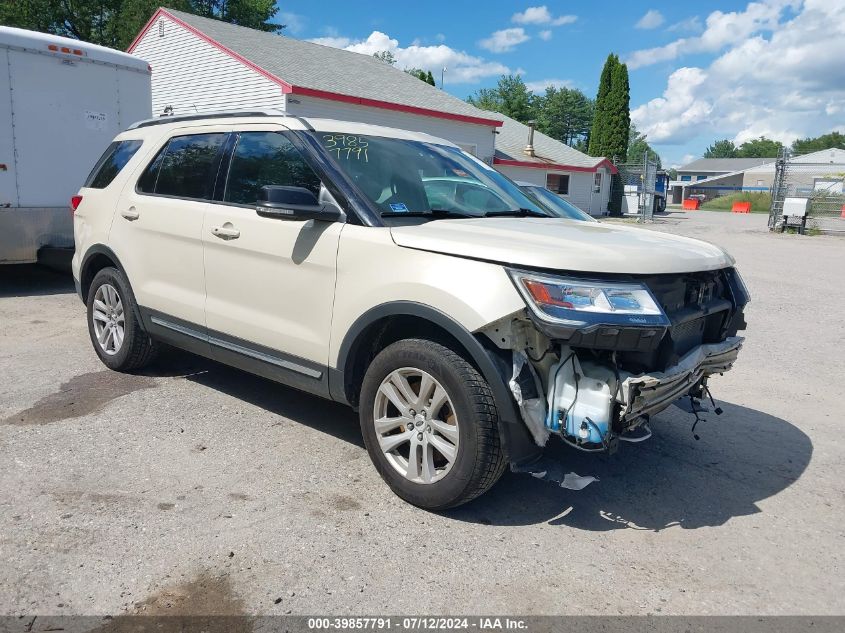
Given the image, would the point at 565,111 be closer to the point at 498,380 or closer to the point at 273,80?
the point at 273,80

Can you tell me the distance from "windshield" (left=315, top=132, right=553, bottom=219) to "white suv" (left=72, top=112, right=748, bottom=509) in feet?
0.05

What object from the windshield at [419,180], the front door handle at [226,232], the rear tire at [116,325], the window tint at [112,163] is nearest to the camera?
the windshield at [419,180]

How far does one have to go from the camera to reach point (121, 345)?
5312 millimetres

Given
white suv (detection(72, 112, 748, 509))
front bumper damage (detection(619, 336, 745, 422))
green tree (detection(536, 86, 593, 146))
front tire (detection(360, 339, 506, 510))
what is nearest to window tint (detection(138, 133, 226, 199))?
white suv (detection(72, 112, 748, 509))

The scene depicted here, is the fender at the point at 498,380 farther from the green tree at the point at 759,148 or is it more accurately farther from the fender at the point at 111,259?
the green tree at the point at 759,148

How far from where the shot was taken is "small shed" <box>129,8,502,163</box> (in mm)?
19250

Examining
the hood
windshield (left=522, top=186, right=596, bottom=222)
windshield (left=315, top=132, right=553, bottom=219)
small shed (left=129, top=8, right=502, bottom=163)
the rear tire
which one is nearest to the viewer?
the hood

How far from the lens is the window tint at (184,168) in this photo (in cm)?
461

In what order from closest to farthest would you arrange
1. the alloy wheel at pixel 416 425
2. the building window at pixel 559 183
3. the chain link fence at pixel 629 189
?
the alloy wheel at pixel 416 425
the building window at pixel 559 183
the chain link fence at pixel 629 189

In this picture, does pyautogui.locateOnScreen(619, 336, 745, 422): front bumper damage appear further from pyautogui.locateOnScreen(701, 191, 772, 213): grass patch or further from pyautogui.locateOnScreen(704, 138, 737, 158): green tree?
pyautogui.locateOnScreen(704, 138, 737, 158): green tree

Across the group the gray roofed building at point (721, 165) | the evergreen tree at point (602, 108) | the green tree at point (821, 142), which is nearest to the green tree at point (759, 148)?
the green tree at point (821, 142)

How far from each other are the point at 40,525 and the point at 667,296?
3.18m

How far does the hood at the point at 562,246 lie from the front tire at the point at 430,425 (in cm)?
52

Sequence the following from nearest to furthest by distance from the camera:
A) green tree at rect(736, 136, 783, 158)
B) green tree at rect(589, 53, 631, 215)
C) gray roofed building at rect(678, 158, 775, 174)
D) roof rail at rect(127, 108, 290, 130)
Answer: roof rail at rect(127, 108, 290, 130) → green tree at rect(589, 53, 631, 215) → gray roofed building at rect(678, 158, 775, 174) → green tree at rect(736, 136, 783, 158)
